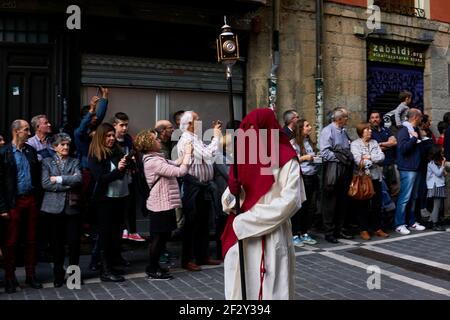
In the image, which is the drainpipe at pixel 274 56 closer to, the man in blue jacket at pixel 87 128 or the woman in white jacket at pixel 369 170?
the woman in white jacket at pixel 369 170

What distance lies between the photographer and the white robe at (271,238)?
3.76m

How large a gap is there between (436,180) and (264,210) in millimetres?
6811

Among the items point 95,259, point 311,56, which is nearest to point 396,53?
point 311,56

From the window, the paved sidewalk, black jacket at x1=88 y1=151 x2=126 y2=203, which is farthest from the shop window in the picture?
the window

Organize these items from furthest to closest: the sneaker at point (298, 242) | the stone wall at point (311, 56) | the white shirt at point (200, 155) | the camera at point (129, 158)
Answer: the stone wall at point (311, 56), the sneaker at point (298, 242), the white shirt at point (200, 155), the camera at point (129, 158)

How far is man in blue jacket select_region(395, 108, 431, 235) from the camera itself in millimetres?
9266

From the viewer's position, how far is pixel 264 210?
12.4 ft

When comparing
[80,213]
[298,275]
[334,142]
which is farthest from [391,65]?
[80,213]

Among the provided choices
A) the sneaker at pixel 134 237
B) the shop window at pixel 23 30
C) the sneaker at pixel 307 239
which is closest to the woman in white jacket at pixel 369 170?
the sneaker at pixel 307 239

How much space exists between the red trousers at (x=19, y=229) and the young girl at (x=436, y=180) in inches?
269

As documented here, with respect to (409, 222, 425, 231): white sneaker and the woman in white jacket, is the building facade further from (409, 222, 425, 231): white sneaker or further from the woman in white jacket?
(409, 222, 425, 231): white sneaker

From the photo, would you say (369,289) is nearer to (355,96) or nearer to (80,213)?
(80,213)

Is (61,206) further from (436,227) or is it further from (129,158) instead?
(436,227)

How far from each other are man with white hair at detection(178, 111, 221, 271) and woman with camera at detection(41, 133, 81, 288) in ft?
4.76
